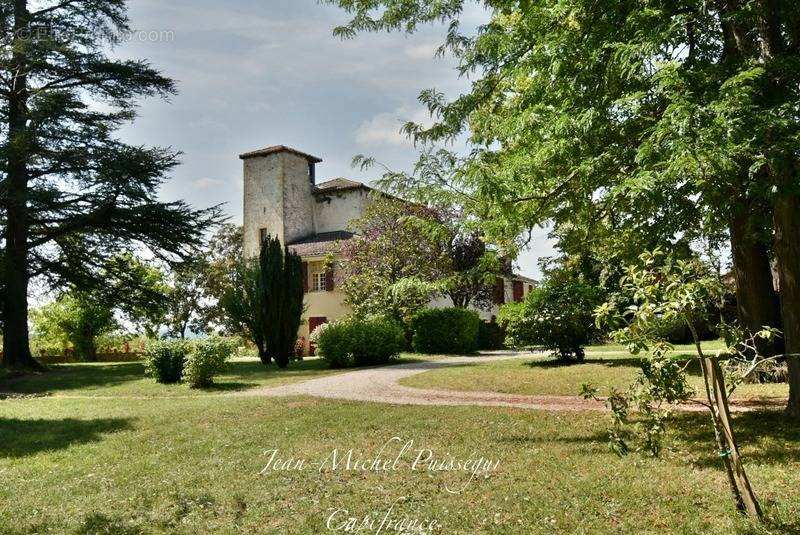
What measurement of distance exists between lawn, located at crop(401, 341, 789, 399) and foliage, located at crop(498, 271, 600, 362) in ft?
1.96

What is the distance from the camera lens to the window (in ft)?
110

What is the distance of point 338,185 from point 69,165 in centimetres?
1616

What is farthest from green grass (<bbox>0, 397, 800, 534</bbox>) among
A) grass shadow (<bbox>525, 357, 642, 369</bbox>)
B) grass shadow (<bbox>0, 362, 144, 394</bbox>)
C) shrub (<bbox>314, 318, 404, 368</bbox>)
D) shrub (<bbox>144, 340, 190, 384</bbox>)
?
shrub (<bbox>314, 318, 404, 368</bbox>)

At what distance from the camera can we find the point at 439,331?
2511cm

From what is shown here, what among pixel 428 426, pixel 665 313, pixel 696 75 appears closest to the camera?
pixel 665 313

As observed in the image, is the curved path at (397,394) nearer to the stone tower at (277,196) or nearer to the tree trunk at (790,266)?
the tree trunk at (790,266)

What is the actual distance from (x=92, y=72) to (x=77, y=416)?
58.5 ft

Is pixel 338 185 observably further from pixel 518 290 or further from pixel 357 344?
pixel 357 344

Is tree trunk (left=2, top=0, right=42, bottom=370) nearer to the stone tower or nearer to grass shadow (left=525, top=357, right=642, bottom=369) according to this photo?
the stone tower

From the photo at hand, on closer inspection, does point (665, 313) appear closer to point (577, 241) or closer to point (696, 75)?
point (696, 75)

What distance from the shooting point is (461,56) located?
933 cm

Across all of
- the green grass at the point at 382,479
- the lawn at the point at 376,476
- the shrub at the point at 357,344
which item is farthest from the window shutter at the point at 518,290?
the green grass at the point at 382,479

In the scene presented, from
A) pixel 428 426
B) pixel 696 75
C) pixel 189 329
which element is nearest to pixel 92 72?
pixel 189 329

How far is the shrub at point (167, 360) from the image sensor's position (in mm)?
16906
